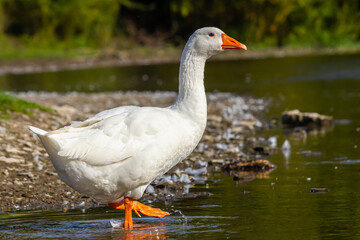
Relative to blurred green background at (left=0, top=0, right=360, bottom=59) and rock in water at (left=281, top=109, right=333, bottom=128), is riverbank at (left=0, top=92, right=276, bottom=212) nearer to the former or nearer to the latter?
rock in water at (left=281, top=109, right=333, bottom=128)

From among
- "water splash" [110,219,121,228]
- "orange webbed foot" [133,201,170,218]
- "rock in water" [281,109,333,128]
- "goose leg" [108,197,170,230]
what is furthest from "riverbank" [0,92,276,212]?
"water splash" [110,219,121,228]

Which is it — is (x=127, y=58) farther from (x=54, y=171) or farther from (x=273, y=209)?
(x=273, y=209)

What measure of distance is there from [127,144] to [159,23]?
4897 centimetres

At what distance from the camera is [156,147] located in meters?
8.11

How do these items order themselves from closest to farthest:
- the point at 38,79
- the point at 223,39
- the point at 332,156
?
the point at 223,39
the point at 332,156
the point at 38,79

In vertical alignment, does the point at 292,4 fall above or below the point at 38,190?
above

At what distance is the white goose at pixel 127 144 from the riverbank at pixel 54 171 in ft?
5.00

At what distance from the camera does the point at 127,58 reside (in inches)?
1844

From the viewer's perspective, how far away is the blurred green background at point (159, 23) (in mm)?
48594

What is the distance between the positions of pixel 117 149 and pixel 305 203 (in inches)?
107

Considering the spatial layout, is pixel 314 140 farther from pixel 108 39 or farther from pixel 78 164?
Answer: pixel 108 39

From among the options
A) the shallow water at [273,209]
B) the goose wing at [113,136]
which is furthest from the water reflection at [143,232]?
the goose wing at [113,136]

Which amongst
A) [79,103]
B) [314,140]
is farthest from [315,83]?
[314,140]

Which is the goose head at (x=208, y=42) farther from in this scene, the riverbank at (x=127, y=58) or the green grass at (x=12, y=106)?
the riverbank at (x=127, y=58)
